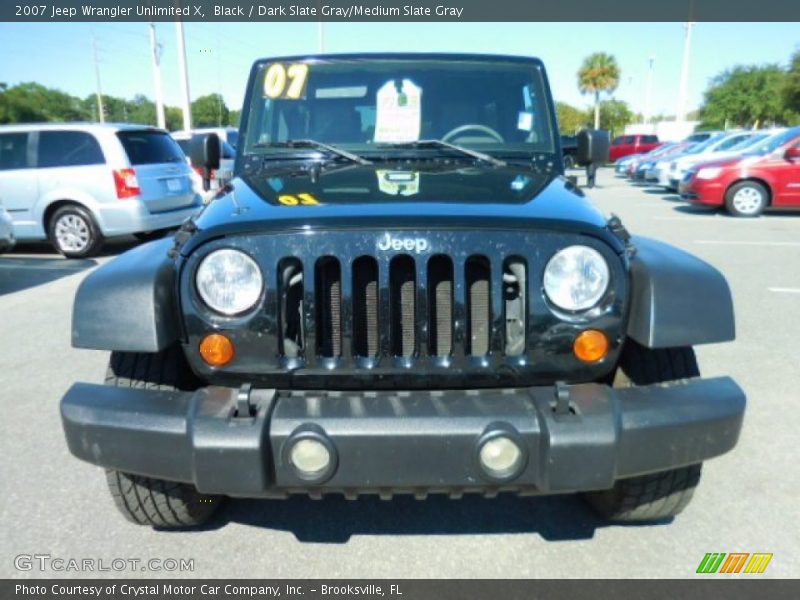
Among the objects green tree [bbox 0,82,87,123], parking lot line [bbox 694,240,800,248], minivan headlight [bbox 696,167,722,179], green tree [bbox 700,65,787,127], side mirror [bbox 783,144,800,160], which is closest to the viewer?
parking lot line [bbox 694,240,800,248]

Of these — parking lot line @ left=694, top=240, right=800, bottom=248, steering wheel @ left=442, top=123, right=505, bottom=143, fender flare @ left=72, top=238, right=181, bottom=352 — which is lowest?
parking lot line @ left=694, top=240, right=800, bottom=248

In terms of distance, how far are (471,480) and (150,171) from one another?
7.84m

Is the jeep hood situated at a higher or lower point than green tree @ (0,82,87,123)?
lower

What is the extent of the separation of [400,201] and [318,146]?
1034 millimetres

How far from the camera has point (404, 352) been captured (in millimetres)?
2123

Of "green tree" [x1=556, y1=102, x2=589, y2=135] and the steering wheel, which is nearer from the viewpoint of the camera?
the steering wheel

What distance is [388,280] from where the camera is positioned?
2.02 metres

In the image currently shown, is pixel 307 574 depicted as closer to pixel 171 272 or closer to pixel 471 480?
pixel 471 480

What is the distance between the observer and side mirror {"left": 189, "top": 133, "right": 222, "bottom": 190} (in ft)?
12.5

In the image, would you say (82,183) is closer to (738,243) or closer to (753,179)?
(738,243)

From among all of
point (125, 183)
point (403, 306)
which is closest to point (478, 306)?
point (403, 306)

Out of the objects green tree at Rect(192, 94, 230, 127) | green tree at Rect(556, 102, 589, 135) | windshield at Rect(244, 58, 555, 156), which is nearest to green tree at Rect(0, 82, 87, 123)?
green tree at Rect(192, 94, 230, 127)

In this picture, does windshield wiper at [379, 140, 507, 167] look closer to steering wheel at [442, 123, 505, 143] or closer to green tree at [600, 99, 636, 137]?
steering wheel at [442, 123, 505, 143]

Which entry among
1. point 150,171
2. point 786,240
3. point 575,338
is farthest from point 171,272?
point 786,240
